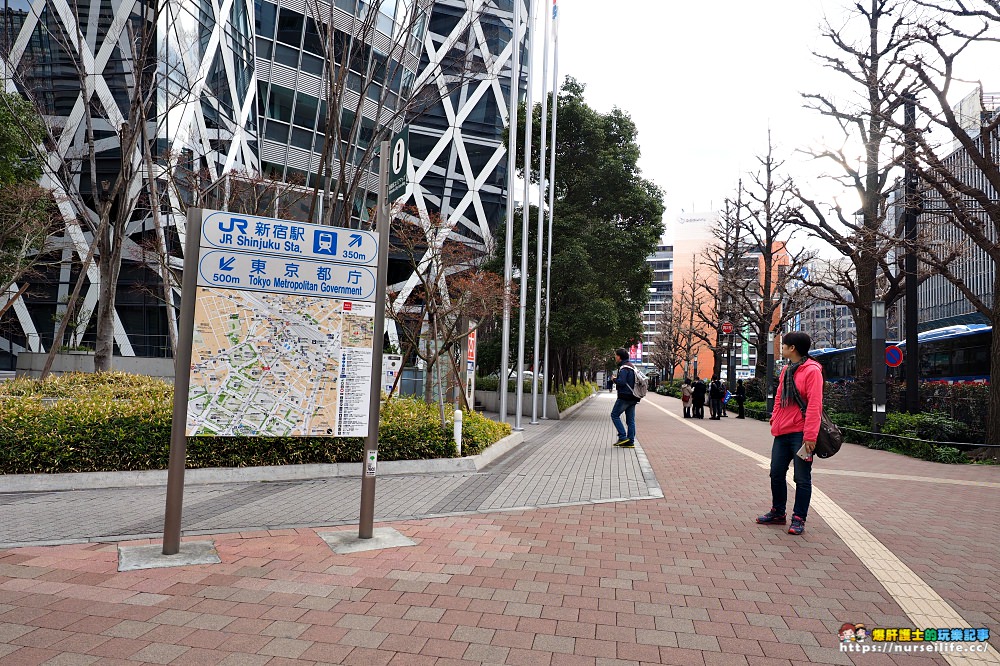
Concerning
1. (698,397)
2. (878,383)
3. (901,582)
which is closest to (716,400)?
(698,397)

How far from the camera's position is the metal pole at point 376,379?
17.6 ft

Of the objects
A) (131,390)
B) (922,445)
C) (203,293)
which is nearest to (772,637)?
(203,293)

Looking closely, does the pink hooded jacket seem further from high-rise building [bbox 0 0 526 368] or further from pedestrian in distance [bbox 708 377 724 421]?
pedestrian in distance [bbox 708 377 724 421]

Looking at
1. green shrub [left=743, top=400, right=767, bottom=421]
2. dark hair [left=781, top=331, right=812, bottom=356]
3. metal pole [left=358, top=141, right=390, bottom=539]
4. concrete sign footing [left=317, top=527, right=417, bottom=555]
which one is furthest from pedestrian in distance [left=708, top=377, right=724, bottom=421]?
metal pole [left=358, top=141, right=390, bottom=539]

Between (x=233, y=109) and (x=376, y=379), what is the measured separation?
2382 cm

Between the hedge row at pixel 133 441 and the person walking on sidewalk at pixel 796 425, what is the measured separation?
4.46m

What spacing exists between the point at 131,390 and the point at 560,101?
1916cm

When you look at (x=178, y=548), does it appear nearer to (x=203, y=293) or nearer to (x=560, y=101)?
(x=203, y=293)

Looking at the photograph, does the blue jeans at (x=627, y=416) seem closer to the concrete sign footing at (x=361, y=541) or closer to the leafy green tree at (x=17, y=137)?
the concrete sign footing at (x=361, y=541)

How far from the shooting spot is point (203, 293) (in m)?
5.09

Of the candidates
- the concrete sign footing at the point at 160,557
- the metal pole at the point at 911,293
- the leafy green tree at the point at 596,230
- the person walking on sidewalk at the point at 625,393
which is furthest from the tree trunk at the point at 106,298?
the metal pole at the point at 911,293

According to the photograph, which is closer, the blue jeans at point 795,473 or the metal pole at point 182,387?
the metal pole at point 182,387

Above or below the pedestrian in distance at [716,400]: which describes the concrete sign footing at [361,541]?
below

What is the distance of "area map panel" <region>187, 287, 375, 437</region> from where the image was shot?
512 cm
